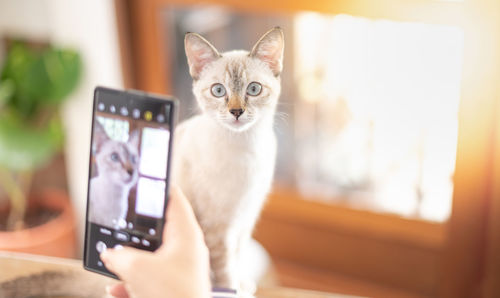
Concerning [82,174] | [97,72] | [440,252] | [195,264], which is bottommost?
[440,252]

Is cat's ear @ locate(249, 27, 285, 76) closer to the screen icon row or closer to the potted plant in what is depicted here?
the screen icon row

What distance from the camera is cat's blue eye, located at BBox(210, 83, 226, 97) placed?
0.54m

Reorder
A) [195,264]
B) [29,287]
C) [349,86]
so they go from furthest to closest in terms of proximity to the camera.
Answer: [349,86] < [29,287] < [195,264]

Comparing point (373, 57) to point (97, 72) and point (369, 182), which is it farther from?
point (97, 72)

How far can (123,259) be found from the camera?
0.54 meters

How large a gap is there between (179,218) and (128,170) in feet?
0.24

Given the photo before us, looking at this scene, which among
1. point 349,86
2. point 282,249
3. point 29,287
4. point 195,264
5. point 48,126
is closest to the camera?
point 195,264

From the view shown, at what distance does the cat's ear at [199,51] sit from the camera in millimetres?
532

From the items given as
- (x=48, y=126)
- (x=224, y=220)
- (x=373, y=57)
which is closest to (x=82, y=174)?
(x=48, y=126)

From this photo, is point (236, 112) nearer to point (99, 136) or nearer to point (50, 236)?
point (99, 136)

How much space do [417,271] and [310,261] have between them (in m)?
0.31

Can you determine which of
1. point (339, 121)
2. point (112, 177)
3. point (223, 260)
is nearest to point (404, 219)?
point (339, 121)

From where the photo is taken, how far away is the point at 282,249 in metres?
1.66

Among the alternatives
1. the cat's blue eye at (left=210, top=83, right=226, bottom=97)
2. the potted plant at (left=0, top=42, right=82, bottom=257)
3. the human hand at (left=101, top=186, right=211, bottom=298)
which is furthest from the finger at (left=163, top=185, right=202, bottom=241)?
the potted plant at (left=0, top=42, right=82, bottom=257)
